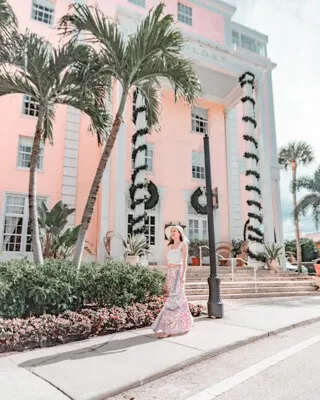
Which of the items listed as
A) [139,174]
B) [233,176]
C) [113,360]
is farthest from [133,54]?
[233,176]

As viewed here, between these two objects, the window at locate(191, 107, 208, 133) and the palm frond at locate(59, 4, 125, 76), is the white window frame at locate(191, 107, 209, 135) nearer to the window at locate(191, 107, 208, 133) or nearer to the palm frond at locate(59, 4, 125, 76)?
the window at locate(191, 107, 208, 133)

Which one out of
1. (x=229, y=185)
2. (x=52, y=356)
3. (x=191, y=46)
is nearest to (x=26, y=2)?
(x=191, y=46)

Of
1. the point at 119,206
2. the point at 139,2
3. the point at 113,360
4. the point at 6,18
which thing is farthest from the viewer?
the point at 139,2

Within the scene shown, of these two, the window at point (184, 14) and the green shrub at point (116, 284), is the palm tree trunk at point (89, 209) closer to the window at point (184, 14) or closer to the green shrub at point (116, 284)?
the green shrub at point (116, 284)

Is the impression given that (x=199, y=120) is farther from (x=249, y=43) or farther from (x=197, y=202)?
(x=249, y=43)

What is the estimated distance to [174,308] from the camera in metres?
5.78

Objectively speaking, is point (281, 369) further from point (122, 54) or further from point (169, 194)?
point (169, 194)

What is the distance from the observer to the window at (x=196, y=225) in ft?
56.7

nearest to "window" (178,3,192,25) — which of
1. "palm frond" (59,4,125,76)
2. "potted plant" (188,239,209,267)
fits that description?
"potted plant" (188,239,209,267)

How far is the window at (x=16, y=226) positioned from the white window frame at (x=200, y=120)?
33.9 feet

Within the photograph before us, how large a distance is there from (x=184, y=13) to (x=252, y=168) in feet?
33.9

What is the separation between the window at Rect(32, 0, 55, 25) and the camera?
50.8 ft

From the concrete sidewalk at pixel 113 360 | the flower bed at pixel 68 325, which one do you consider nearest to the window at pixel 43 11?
the flower bed at pixel 68 325

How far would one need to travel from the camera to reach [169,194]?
16969 mm
